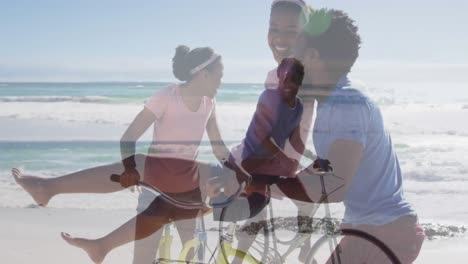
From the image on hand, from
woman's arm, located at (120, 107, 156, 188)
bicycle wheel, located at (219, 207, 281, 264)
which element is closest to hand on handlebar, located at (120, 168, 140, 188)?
woman's arm, located at (120, 107, 156, 188)

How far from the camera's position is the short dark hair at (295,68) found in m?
2.12

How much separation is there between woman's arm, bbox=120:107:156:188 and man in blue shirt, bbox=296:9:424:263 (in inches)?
20.7

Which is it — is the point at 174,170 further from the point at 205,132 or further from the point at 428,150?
the point at 428,150

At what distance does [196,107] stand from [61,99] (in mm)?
16003

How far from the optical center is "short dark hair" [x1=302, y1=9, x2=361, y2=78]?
80.7 inches

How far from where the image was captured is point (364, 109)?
76.5 inches

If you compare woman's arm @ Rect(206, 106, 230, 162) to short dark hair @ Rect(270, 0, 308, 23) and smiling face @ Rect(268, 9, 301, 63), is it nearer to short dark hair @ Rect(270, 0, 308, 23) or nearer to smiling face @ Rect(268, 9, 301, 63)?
smiling face @ Rect(268, 9, 301, 63)

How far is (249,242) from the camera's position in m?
2.31

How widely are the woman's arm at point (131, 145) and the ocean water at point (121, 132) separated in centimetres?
75

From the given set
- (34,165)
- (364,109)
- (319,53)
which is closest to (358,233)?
(364,109)

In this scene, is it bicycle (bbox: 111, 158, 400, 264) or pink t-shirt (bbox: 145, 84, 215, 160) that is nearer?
bicycle (bbox: 111, 158, 400, 264)

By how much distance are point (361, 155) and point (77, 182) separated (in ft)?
3.16

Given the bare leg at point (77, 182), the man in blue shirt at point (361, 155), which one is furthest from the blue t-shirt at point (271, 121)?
the bare leg at point (77, 182)

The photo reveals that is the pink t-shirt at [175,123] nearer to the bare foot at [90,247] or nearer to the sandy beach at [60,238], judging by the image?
the bare foot at [90,247]
